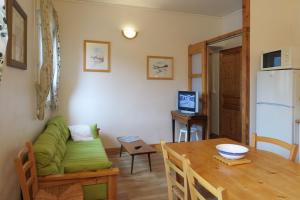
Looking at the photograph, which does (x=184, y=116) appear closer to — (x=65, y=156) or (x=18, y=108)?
(x=65, y=156)

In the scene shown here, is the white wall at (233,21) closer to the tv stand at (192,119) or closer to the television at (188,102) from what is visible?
the television at (188,102)

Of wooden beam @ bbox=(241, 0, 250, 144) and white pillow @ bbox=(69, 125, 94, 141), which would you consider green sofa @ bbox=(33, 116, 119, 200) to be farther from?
wooden beam @ bbox=(241, 0, 250, 144)

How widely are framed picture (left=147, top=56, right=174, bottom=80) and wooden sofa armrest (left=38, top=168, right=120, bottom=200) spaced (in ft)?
9.14

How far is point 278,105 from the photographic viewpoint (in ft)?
10.2

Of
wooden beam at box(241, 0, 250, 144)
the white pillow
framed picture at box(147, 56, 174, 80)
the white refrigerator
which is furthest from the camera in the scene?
framed picture at box(147, 56, 174, 80)

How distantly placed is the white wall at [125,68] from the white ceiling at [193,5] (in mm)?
144

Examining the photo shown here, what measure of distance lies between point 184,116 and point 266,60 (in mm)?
1602

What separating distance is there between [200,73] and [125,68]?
145 centimetres

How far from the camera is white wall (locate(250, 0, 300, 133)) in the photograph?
3.47 m

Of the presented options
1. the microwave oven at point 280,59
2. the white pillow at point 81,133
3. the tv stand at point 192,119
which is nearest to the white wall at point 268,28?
the microwave oven at point 280,59

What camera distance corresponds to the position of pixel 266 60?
10.9 feet

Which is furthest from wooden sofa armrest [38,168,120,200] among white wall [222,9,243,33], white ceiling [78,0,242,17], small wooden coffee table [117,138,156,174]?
white wall [222,9,243,33]

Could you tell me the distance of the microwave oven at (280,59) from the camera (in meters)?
2.94

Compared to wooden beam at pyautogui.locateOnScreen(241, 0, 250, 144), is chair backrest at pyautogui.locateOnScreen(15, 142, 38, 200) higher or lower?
lower
